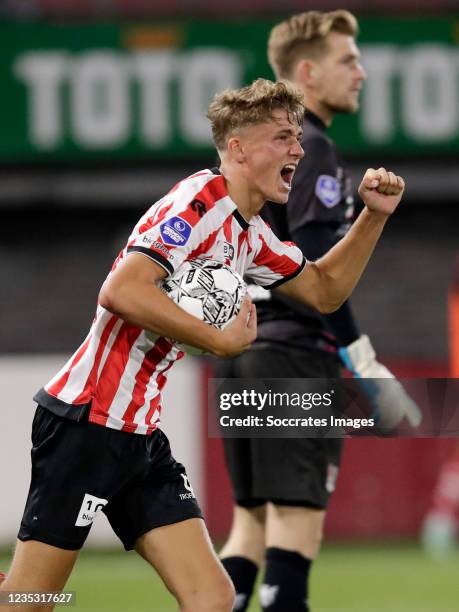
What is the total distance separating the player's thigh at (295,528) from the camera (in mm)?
4473

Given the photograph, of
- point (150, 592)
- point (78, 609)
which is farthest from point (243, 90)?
point (150, 592)

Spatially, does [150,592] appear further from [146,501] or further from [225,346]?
[225,346]

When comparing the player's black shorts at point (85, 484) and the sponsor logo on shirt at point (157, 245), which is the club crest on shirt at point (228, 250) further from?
the player's black shorts at point (85, 484)

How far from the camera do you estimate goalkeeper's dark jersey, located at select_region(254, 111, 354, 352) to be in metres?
4.52

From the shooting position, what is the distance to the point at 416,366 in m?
10.4

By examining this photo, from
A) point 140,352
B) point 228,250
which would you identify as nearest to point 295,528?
point 140,352

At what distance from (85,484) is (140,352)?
1.28ft

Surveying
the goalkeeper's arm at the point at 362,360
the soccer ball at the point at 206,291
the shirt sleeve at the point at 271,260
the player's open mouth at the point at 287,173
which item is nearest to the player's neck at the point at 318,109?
the goalkeeper's arm at the point at 362,360

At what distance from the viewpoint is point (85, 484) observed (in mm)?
Result: 3705

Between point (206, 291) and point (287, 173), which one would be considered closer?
→ point (206, 291)

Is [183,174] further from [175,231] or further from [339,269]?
[175,231]

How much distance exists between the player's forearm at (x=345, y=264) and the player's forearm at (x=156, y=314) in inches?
27.6

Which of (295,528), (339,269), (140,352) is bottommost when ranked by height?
(295,528)

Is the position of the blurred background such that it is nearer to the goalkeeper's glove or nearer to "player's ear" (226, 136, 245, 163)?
the goalkeeper's glove
